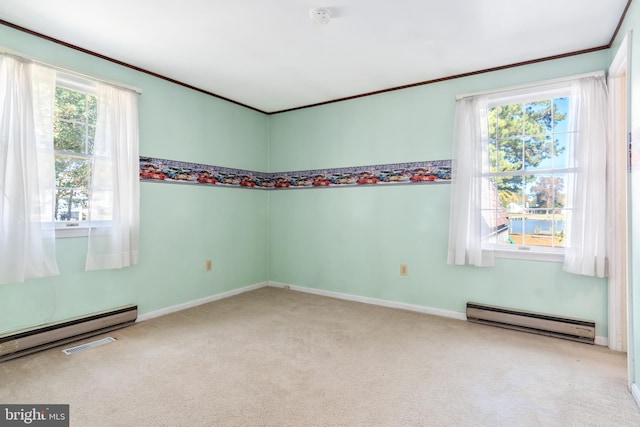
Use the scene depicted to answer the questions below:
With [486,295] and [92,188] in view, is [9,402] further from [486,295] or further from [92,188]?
[486,295]

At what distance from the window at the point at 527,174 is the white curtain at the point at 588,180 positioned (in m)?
0.12

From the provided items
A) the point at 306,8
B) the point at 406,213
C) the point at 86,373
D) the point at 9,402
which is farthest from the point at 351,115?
→ the point at 9,402

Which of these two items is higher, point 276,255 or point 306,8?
point 306,8

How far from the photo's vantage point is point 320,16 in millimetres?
2340

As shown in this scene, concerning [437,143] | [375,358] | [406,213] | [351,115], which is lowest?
[375,358]

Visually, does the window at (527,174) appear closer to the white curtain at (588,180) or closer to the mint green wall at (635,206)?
the white curtain at (588,180)

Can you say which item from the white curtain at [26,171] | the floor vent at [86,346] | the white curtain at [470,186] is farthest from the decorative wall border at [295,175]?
the floor vent at [86,346]

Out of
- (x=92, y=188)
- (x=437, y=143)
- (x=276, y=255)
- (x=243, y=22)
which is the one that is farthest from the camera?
(x=276, y=255)

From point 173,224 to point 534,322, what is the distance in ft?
12.2

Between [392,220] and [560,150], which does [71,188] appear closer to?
[392,220]

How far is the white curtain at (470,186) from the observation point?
10.7 ft

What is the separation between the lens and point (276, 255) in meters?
4.82

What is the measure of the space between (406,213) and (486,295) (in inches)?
45.6

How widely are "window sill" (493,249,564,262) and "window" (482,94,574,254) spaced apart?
0.05m
